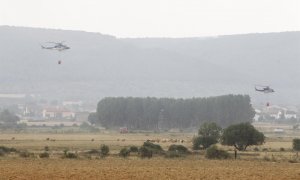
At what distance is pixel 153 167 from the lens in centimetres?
6262

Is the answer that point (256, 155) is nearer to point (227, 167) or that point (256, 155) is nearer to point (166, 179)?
point (227, 167)

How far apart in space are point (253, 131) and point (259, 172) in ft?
113

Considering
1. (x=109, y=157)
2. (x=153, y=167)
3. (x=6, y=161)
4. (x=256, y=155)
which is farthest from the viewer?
(x=256, y=155)

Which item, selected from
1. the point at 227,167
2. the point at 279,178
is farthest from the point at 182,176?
the point at 227,167

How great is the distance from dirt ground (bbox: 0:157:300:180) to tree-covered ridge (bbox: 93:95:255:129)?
305 ft

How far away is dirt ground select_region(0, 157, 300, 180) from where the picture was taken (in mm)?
54062

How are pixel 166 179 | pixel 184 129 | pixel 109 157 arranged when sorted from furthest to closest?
1. pixel 184 129
2. pixel 109 157
3. pixel 166 179

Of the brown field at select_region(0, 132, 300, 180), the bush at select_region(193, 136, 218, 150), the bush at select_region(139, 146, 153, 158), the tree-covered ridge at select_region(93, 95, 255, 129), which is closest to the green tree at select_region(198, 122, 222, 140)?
the bush at select_region(193, 136, 218, 150)

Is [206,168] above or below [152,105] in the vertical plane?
below

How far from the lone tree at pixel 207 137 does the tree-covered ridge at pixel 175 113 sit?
2290 inches

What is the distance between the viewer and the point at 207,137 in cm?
9575

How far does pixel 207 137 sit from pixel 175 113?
7177 centimetres

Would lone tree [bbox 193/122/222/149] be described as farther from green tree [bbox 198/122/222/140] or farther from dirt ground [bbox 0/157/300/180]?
dirt ground [bbox 0/157/300/180]

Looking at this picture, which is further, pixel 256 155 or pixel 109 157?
pixel 256 155
